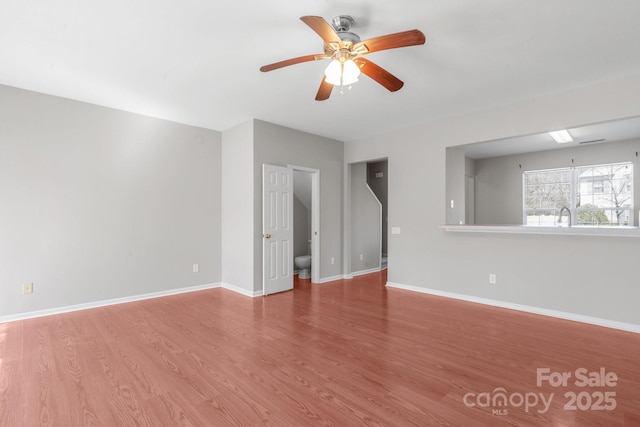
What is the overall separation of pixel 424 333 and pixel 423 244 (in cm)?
193

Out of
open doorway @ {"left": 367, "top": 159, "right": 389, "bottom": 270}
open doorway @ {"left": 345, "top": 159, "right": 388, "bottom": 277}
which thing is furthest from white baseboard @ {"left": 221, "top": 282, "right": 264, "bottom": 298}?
open doorway @ {"left": 367, "top": 159, "right": 389, "bottom": 270}

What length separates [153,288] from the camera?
4.50 meters

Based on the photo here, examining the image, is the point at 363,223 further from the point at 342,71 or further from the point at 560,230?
the point at 342,71

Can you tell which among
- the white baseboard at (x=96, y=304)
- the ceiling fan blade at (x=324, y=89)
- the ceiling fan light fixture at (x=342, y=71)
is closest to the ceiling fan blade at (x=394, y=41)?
the ceiling fan light fixture at (x=342, y=71)

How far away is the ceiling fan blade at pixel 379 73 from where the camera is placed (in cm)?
239

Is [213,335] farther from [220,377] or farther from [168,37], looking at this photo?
[168,37]

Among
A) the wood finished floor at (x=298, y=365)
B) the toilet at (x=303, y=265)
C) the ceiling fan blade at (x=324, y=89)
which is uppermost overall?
the ceiling fan blade at (x=324, y=89)

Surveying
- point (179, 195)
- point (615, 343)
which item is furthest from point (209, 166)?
point (615, 343)

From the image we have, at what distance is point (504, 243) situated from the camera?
4.04 metres

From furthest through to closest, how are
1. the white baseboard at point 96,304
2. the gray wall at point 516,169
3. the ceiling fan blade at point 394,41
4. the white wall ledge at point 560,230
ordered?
the gray wall at point 516,169, the white baseboard at point 96,304, the white wall ledge at point 560,230, the ceiling fan blade at point 394,41

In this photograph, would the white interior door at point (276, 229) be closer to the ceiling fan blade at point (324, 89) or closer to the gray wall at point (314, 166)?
the gray wall at point (314, 166)

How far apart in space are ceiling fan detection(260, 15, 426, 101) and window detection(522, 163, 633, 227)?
5159 millimetres

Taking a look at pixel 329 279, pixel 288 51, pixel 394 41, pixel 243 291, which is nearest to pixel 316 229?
pixel 329 279

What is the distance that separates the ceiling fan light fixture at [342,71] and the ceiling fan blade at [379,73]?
0.07m
